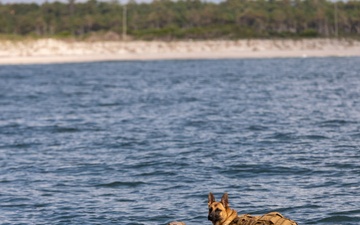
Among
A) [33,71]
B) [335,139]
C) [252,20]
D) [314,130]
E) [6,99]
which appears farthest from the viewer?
[252,20]

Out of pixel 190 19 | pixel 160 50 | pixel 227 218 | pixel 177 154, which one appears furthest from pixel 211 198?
pixel 190 19

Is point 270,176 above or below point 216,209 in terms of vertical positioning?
below

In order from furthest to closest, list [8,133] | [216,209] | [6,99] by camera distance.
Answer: [6,99], [8,133], [216,209]

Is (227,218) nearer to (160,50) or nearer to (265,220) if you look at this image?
(265,220)

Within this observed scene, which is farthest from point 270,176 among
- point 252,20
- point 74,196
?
point 252,20

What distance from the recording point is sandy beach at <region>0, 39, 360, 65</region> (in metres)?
101

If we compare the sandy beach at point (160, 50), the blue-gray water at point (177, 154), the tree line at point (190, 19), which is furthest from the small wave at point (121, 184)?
the tree line at point (190, 19)

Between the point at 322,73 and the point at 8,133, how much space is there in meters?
40.5

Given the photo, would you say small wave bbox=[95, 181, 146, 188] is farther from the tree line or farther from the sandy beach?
the tree line

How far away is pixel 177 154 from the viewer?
25.1 m

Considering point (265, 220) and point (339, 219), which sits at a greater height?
point (265, 220)

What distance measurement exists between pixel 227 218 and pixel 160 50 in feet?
327

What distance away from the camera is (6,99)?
166 ft

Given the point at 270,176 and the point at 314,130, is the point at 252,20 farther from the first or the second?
the point at 270,176
